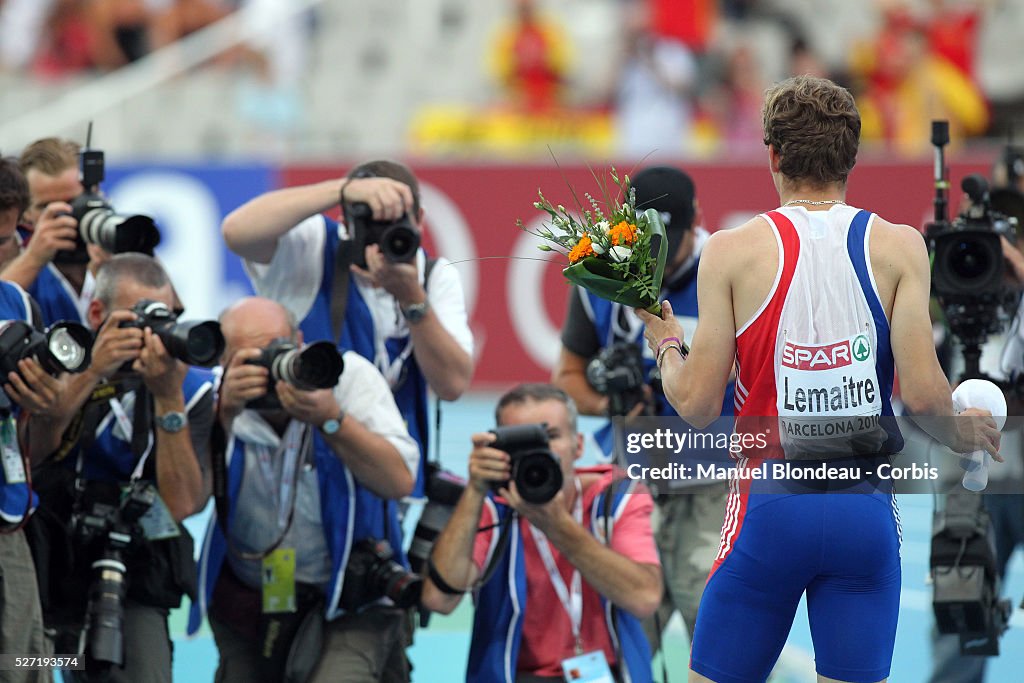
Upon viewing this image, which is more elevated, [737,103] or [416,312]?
[737,103]

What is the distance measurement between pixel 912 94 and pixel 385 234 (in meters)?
11.5

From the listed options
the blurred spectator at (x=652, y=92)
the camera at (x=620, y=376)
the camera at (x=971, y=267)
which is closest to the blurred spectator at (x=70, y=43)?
the blurred spectator at (x=652, y=92)

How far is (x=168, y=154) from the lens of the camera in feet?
53.7

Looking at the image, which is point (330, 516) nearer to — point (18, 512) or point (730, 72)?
point (18, 512)

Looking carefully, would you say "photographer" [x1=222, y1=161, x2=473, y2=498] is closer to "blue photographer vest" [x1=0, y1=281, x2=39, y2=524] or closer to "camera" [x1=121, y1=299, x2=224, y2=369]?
"camera" [x1=121, y1=299, x2=224, y2=369]

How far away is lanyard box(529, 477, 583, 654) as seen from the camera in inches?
211

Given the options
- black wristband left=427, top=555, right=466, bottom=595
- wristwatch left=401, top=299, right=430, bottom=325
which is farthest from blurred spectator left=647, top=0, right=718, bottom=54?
black wristband left=427, top=555, right=466, bottom=595

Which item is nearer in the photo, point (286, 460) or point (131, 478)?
point (131, 478)

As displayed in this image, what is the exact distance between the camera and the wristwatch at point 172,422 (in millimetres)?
5000

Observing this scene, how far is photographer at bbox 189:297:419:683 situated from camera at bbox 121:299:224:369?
35 centimetres

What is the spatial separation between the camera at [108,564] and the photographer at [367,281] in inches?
39.8

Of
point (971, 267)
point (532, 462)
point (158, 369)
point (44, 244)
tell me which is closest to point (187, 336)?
point (158, 369)

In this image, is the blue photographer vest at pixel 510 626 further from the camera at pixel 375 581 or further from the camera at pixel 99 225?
the camera at pixel 99 225

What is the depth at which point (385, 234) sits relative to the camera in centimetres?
533
